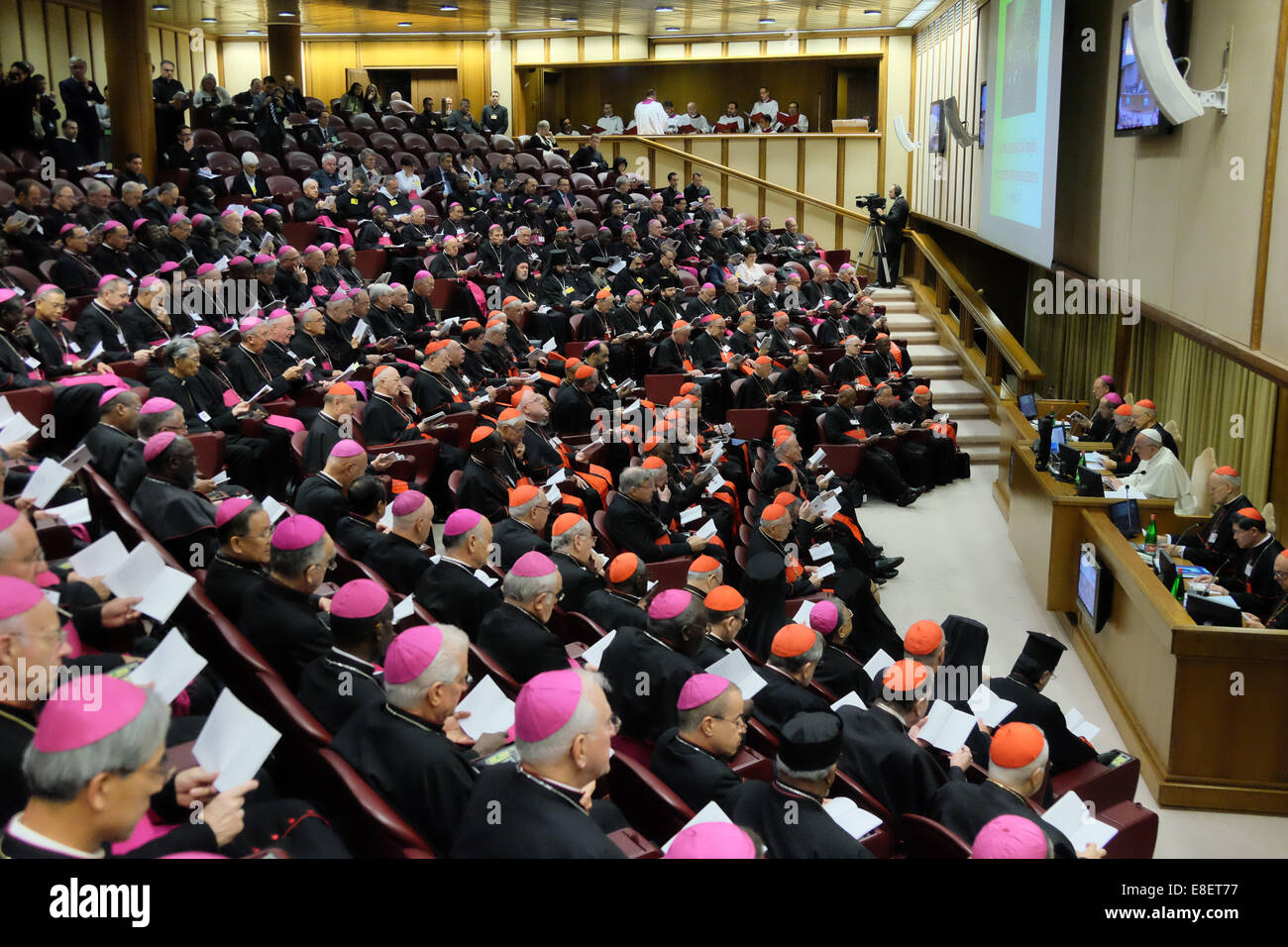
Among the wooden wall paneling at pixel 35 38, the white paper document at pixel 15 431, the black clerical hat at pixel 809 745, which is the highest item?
the wooden wall paneling at pixel 35 38

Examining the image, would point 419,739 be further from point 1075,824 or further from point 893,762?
point 1075,824

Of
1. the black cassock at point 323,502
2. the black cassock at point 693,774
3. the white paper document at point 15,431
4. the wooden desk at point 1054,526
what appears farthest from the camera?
the wooden desk at point 1054,526

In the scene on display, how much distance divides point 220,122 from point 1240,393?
1179cm

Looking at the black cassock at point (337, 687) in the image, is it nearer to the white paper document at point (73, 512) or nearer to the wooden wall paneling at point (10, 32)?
the white paper document at point (73, 512)

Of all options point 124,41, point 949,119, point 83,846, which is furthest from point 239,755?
point 949,119

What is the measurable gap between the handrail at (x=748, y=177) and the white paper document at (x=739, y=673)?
1521 centimetres

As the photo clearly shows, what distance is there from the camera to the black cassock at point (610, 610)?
485cm

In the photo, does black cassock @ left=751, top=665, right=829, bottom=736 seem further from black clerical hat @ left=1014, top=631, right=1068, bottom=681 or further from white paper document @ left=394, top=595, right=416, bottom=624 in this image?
white paper document @ left=394, top=595, right=416, bottom=624

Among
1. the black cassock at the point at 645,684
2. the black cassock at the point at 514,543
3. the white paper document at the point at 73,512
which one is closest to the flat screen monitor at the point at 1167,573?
the black cassock at the point at 645,684

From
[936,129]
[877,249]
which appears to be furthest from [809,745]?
[936,129]

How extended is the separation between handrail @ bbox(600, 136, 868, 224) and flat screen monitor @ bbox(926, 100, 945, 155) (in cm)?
183

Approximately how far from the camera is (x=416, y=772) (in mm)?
2945

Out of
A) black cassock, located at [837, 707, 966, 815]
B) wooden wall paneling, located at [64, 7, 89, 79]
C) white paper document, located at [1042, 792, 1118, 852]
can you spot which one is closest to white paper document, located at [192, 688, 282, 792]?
black cassock, located at [837, 707, 966, 815]
